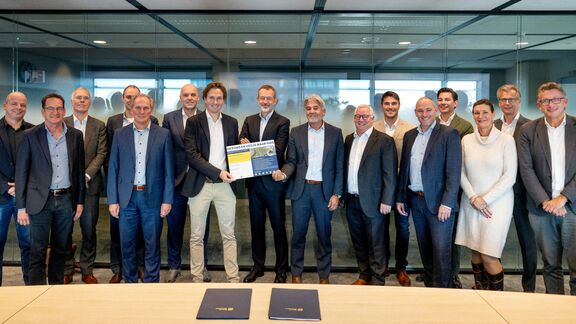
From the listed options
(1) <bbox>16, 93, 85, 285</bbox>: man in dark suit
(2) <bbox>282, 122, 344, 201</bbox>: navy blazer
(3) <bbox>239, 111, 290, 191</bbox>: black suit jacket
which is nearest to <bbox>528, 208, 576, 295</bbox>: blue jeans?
(2) <bbox>282, 122, 344, 201</bbox>: navy blazer

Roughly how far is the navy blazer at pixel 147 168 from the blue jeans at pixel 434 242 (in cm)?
216

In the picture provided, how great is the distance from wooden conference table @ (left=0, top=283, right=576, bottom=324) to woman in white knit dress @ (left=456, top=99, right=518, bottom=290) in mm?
1668

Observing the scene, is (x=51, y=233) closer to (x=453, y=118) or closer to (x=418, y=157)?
(x=418, y=157)

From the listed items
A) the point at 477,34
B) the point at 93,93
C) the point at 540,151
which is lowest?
the point at 540,151

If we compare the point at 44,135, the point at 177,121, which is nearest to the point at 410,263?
the point at 177,121

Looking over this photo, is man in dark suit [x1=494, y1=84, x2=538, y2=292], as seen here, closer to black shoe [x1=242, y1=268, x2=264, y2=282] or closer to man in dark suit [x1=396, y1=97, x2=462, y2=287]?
man in dark suit [x1=396, y1=97, x2=462, y2=287]

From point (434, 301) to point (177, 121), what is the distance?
3140 mm

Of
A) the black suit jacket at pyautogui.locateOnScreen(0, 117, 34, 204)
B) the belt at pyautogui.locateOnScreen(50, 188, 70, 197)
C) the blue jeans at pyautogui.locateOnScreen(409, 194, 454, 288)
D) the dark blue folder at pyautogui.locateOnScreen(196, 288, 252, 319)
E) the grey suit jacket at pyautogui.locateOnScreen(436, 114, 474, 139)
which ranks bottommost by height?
the blue jeans at pyautogui.locateOnScreen(409, 194, 454, 288)

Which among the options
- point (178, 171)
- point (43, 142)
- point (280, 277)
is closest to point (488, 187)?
point (280, 277)

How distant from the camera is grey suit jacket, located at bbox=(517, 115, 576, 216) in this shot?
3330 mm

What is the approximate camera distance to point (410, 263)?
197 inches

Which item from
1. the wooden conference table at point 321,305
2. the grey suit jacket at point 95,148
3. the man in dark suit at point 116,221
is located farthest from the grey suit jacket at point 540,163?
the grey suit jacket at point 95,148

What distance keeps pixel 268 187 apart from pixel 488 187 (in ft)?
6.29

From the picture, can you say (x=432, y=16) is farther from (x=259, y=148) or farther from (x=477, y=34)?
(x=259, y=148)
